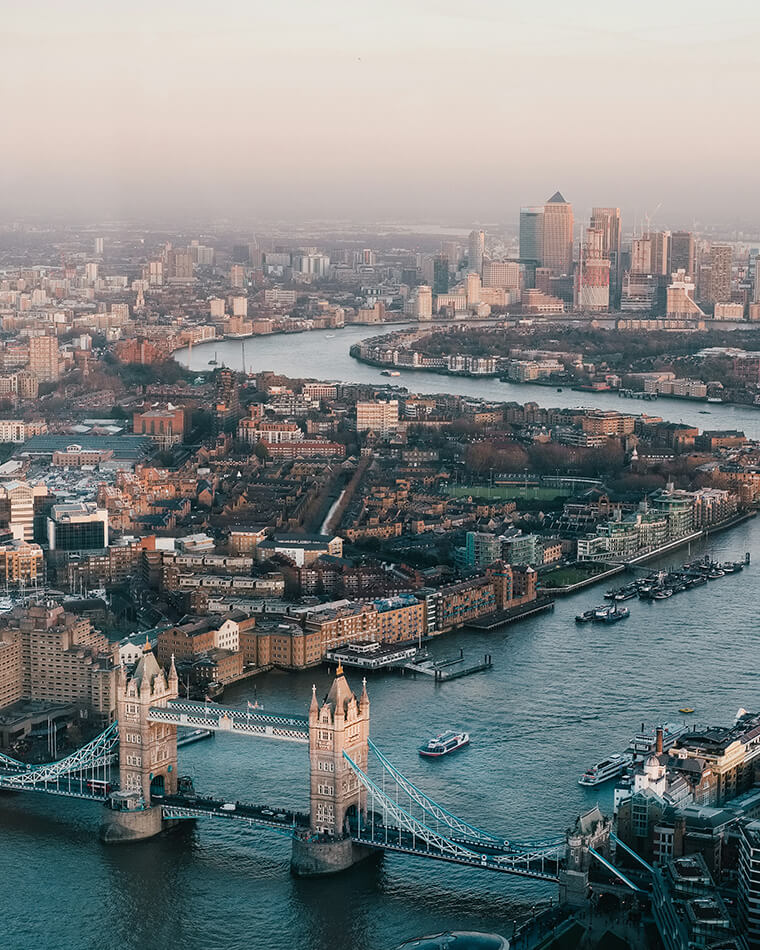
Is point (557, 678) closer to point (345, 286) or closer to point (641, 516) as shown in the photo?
point (641, 516)

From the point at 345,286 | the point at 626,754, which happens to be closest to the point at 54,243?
the point at 626,754

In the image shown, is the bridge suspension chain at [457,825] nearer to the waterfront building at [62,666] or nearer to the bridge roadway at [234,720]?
the bridge roadway at [234,720]

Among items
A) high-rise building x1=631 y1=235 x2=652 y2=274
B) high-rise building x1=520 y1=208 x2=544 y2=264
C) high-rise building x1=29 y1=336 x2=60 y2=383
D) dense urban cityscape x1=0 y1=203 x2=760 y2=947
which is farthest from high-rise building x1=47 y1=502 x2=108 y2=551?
high-rise building x1=520 y1=208 x2=544 y2=264

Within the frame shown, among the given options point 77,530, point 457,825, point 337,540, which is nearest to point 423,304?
point 337,540

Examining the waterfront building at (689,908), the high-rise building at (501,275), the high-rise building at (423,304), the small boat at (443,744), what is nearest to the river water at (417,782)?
the small boat at (443,744)

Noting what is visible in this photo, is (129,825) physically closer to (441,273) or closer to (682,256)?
(682,256)

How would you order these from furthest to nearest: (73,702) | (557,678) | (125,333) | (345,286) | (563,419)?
(345,286) < (125,333) < (563,419) < (557,678) < (73,702)
